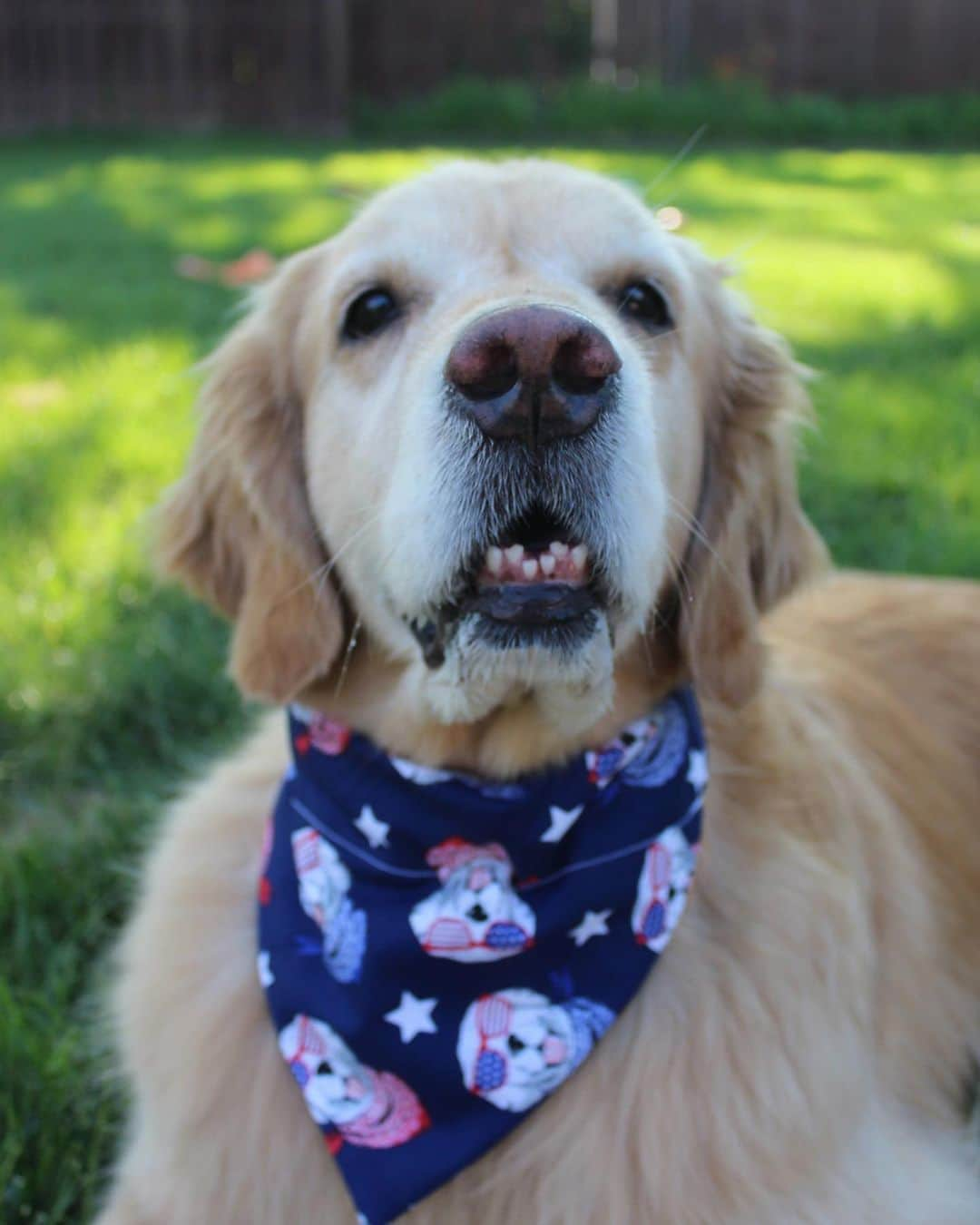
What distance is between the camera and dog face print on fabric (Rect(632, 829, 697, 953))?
2182 mm

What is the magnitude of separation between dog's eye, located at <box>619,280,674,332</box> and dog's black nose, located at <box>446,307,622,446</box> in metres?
0.57

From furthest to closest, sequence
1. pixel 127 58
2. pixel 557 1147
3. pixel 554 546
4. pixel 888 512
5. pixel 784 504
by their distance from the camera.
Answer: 1. pixel 127 58
2. pixel 888 512
3. pixel 784 504
4. pixel 557 1147
5. pixel 554 546

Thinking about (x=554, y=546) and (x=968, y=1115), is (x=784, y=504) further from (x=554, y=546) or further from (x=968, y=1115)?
(x=968, y=1115)

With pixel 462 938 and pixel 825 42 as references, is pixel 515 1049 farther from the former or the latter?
pixel 825 42

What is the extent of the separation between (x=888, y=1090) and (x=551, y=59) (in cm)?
1807

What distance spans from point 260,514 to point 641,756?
2.84 feet

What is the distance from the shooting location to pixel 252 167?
12.6 metres

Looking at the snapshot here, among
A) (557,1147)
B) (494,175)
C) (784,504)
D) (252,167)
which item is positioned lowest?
(252,167)

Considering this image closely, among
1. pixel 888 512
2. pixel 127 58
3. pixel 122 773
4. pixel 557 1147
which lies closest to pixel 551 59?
pixel 127 58

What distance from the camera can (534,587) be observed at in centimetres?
197

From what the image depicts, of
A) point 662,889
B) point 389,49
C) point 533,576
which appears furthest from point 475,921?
point 389,49

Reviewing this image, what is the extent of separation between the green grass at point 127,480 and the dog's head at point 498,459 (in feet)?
1.61

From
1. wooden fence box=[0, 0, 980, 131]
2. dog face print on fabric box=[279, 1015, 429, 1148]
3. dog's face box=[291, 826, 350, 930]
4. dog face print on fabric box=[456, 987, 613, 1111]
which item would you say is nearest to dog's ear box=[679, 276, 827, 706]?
dog face print on fabric box=[456, 987, 613, 1111]

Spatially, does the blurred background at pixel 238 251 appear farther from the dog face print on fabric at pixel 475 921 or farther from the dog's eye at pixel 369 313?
the dog face print on fabric at pixel 475 921
